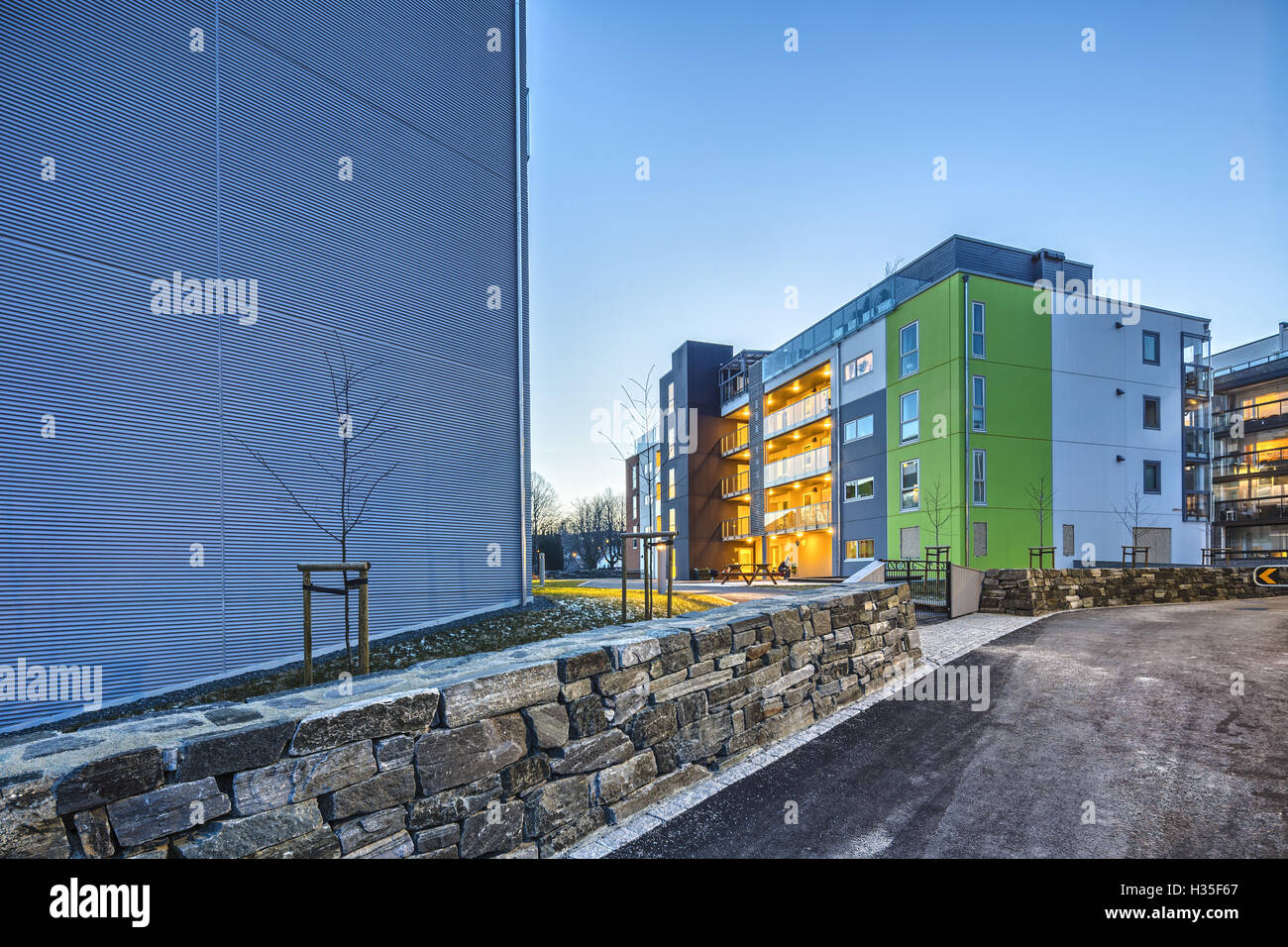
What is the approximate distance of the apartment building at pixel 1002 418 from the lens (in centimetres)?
2289

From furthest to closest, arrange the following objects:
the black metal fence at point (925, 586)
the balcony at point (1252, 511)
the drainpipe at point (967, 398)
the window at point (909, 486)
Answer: the balcony at point (1252, 511) → the window at point (909, 486) → the drainpipe at point (967, 398) → the black metal fence at point (925, 586)

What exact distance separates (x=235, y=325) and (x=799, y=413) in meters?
28.4

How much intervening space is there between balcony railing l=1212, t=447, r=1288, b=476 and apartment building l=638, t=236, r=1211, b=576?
16.6 metres

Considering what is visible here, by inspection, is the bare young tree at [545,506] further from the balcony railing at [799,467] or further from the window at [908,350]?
the window at [908,350]

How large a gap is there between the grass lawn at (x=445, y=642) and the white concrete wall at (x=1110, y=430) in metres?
19.3

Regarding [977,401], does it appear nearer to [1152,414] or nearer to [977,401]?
[977,401]

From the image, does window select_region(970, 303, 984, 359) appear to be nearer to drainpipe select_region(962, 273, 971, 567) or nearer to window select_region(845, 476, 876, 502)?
drainpipe select_region(962, 273, 971, 567)

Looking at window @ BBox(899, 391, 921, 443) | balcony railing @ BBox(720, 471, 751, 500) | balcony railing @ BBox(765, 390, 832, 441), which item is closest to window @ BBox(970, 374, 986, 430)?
window @ BBox(899, 391, 921, 443)

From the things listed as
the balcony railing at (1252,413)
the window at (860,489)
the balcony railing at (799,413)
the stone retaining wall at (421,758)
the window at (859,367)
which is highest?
the window at (859,367)

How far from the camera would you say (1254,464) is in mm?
41219

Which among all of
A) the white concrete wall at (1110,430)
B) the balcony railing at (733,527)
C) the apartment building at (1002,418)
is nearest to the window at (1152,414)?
the apartment building at (1002,418)

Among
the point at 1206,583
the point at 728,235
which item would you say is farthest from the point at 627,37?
the point at 1206,583

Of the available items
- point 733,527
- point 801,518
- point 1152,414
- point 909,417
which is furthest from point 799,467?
point 1152,414
